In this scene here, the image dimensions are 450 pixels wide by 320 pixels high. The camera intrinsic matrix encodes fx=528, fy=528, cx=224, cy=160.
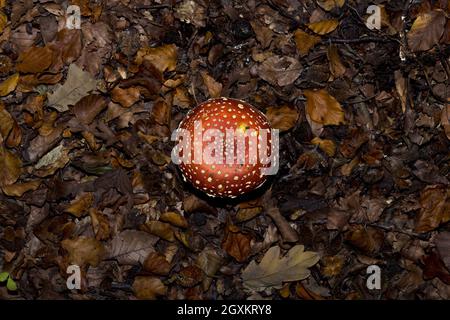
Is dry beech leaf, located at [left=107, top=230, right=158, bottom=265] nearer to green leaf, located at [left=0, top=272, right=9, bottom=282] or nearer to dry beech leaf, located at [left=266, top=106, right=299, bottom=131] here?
green leaf, located at [left=0, top=272, right=9, bottom=282]

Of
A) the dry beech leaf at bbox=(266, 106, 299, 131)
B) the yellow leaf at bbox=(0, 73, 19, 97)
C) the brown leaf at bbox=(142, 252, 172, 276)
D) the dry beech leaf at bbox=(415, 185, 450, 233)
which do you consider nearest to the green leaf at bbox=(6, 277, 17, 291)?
the brown leaf at bbox=(142, 252, 172, 276)

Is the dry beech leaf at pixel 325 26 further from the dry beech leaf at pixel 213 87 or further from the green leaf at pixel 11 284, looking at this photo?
the green leaf at pixel 11 284

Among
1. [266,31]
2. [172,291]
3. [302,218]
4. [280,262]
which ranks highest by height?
[266,31]

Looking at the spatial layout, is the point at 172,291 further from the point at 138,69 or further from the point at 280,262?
the point at 138,69

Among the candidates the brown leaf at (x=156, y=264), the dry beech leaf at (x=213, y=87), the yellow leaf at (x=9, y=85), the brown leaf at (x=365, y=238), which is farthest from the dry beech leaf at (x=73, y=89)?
the brown leaf at (x=365, y=238)

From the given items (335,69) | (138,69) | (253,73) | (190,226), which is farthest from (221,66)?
(190,226)

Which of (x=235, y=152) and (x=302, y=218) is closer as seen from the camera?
(x=235, y=152)
